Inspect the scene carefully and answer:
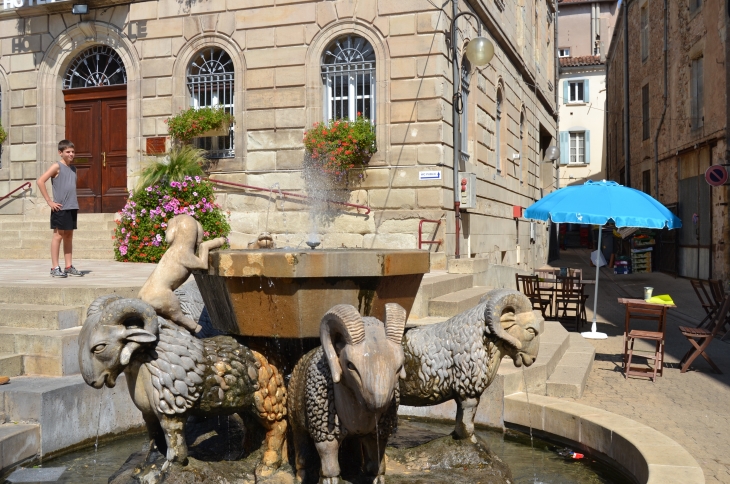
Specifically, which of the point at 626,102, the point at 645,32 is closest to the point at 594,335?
the point at 645,32

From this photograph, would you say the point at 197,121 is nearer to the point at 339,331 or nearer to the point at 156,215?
the point at 156,215

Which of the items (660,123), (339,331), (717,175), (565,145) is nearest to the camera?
(339,331)

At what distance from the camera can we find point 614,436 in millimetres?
4848

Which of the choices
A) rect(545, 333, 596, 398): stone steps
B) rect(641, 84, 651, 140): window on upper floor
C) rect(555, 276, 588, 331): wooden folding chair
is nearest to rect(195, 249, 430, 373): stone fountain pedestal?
rect(545, 333, 596, 398): stone steps

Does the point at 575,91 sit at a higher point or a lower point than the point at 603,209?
higher

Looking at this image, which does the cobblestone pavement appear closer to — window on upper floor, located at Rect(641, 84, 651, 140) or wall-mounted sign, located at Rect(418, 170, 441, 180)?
wall-mounted sign, located at Rect(418, 170, 441, 180)

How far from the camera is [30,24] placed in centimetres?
1650

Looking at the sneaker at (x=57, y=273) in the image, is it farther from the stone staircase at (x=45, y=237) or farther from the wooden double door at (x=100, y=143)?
the wooden double door at (x=100, y=143)

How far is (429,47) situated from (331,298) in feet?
34.4

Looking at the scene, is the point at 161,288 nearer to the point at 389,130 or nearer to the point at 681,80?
the point at 389,130

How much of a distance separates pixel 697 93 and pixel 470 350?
62.7ft

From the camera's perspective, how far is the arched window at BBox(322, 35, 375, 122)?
14.6 metres

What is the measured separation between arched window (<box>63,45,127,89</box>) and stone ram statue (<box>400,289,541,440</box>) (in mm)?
13791


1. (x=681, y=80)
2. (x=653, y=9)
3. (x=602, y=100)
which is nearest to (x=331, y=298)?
(x=681, y=80)
